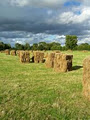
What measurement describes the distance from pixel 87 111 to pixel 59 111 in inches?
34.0

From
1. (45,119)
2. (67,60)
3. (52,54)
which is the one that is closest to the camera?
(45,119)

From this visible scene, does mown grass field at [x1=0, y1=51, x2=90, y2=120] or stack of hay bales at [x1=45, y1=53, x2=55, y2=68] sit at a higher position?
stack of hay bales at [x1=45, y1=53, x2=55, y2=68]

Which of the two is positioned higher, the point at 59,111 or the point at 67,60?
the point at 67,60

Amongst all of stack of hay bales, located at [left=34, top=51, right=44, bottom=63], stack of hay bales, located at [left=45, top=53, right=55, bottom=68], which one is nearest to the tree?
stack of hay bales, located at [left=34, top=51, right=44, bottom=63]

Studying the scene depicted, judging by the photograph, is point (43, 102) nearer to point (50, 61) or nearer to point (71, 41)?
point (50, 61)

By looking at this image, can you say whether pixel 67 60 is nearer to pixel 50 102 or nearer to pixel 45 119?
pixel 50 102

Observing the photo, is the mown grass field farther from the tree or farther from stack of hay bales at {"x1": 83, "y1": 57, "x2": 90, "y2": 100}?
the tree

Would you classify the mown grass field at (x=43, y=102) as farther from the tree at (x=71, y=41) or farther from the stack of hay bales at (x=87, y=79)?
the tree at (x=71, y=41)

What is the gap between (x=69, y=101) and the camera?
7.04 m

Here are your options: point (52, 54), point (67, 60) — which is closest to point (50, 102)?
point (67, 60)

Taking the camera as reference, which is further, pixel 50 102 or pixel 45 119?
pixel 50 102

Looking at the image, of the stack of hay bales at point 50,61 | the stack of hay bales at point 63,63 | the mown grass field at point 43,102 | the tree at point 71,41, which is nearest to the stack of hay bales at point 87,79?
the mown grass field at point 43,102

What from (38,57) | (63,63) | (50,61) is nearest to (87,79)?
(63,63)

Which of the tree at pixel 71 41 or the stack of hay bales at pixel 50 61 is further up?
the tree at pixel 71 41
